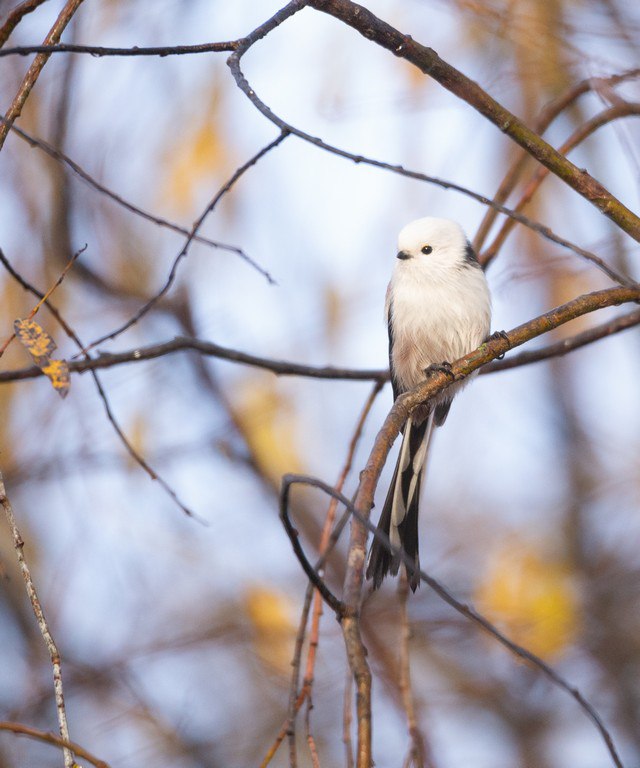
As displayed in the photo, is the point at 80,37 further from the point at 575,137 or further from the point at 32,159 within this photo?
the point at 575,137

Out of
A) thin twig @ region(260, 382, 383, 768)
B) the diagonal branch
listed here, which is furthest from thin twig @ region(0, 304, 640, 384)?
the diagonal branch

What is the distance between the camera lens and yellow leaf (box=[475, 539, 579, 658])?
404cm

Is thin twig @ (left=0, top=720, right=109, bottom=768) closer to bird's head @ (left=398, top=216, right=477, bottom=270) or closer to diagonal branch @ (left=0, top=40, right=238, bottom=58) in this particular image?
diagonal branch @ (left=0, top=40, right=238, bottom=58)

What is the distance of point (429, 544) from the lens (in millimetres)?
5254

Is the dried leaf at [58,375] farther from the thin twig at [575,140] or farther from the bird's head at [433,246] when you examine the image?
the bird's head at [433,246]

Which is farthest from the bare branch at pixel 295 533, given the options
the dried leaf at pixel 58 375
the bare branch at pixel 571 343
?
the bare branch at pixel 571 343

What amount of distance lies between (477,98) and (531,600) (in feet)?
10.1

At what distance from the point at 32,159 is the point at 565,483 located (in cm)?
375

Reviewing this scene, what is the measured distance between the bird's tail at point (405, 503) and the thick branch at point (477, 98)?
100cm

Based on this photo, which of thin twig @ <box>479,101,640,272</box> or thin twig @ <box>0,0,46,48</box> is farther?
thin twig @ <box>479,101,640,272</box>

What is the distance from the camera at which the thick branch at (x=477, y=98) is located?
1759 millimetres

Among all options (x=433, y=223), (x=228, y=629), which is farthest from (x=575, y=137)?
(x=228, y=629)

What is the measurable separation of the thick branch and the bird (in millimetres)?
1096

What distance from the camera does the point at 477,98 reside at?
1865 mm
